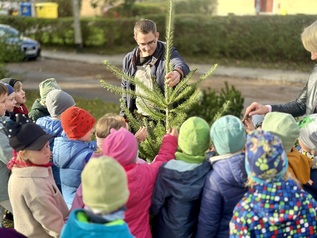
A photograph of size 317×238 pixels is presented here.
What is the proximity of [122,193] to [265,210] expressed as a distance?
0.90 metres

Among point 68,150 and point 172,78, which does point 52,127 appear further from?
point 172,78

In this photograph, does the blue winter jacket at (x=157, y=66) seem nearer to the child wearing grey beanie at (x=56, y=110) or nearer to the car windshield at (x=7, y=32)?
the child wearing grey beanie at (x=56, y=110)

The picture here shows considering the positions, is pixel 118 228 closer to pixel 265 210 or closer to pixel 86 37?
pixel 265 210

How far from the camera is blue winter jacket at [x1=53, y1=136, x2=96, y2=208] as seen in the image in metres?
4.18

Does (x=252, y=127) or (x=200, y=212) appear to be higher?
(x=252, y=127)

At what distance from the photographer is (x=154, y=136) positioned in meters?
4.59

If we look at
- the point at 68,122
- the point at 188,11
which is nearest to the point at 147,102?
the point at 68,122

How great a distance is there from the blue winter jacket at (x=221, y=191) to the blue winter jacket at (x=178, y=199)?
3.0 inches

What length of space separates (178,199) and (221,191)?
1.02ft

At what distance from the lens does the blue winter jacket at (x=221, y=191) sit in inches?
129

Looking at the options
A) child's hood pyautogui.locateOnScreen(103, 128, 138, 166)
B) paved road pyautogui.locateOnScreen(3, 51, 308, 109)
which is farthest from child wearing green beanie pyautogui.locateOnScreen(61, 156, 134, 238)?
paved road pyautogui.locateOnScreen(3, 51, 308, 109)

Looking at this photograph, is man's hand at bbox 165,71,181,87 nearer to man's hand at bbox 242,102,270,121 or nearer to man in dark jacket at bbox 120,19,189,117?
man in dark jacket at bbox 120,19,189,117

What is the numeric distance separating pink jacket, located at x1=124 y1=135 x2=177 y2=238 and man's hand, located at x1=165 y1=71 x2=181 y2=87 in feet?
3.01

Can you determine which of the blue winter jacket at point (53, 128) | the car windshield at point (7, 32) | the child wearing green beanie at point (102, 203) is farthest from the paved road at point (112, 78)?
the child wearing green beanie at point (102, 203)
